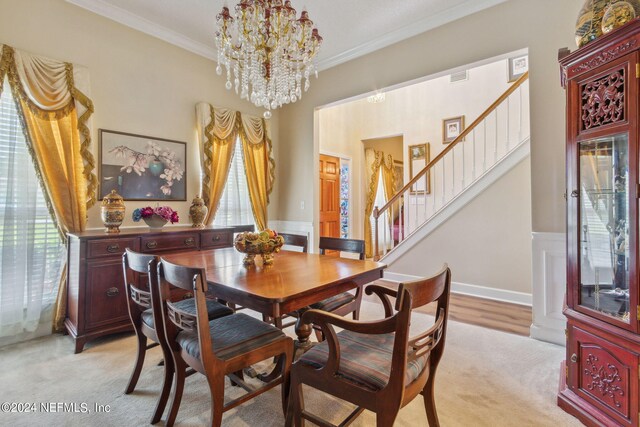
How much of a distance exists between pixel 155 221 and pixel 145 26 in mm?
2100

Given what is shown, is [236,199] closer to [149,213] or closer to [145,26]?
[149,213]

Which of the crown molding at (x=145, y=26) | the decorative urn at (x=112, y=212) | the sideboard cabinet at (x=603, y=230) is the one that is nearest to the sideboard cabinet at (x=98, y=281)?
the decorative urn at (x=112, y=212)

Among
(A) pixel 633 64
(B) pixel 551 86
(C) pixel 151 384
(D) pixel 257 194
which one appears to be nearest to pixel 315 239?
(D) pixel 257 194

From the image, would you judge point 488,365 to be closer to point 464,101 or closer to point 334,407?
point 334,407

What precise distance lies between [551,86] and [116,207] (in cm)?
393

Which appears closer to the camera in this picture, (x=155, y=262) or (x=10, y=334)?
(x=155, y=262)

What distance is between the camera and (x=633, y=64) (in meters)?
1.49

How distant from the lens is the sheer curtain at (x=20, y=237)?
2.57 metres

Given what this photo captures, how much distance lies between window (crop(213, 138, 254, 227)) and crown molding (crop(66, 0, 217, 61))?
1.15 m

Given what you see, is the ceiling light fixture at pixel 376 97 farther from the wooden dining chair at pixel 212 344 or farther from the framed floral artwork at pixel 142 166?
the wooden dining chair at pixel 212 344

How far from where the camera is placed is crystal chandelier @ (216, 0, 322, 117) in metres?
2.21

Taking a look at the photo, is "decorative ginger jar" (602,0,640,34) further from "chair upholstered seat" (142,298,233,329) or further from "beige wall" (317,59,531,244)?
"chair upholstered seat" (142,298,233,329)

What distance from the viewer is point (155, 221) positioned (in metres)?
3.08

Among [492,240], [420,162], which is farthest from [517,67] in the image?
[492,240]
